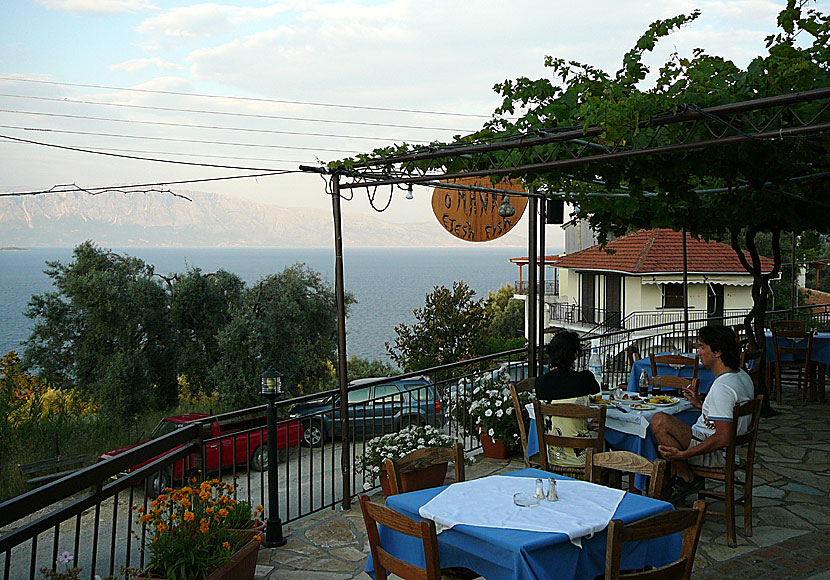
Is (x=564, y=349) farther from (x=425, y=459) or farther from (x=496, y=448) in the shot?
(x=496, y=448)

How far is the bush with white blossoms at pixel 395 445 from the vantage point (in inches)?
229

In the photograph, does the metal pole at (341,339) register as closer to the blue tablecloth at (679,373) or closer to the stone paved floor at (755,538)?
the stone paved floor at (755,538)

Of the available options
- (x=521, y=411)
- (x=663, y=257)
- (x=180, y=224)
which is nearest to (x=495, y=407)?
(x=521, y=411)

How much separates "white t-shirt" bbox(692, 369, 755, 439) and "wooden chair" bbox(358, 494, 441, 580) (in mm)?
2691

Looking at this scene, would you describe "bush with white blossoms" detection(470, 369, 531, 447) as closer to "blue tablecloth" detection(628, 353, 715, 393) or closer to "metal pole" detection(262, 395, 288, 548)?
"blue tablecloth" detection(628, 353, 715, 393)

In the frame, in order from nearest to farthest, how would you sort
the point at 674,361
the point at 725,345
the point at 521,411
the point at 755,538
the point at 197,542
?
the point at 197,542 → the point at 755,538 → the point at 725,345 → the point at 521,411 → the point at 674,361

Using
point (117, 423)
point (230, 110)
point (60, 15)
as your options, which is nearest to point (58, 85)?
point (60, 15)

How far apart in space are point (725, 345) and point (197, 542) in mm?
3618

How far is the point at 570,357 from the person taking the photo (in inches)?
204

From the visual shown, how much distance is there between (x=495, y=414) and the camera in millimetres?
6777

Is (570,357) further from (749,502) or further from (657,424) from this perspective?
(749,502)

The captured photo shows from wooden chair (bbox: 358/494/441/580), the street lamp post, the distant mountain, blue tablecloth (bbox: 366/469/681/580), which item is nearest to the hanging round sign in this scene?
the street lamp post
